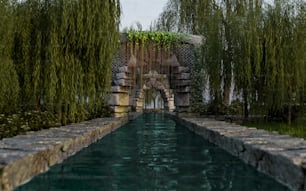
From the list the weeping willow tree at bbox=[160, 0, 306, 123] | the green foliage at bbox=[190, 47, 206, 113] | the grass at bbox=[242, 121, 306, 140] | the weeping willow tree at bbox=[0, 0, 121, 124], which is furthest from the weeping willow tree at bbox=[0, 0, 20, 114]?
the green foliage at bbox=[190, 47, 206, 113]

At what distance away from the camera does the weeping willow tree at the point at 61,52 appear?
9.52 m

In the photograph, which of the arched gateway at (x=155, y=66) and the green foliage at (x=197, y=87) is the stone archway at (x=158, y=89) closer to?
the arched gateway at (x=155, y=66)

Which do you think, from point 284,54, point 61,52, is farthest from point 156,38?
point 61,52

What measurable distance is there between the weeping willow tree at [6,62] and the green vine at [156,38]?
27.9ft

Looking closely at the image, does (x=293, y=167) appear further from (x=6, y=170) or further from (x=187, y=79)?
(x=187, y=79)

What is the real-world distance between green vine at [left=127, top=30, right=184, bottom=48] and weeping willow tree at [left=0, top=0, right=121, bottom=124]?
664 centimetres

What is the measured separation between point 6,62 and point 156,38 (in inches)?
384

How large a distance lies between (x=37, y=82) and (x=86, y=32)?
1685 mm

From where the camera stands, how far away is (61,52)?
9828mm

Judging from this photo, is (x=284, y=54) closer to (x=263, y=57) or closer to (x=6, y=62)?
(x=263, y=57)

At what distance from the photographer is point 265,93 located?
1236 cm

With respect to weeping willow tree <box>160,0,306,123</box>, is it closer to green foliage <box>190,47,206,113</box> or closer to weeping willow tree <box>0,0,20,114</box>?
green foliage <box>190,47,206,113</box>

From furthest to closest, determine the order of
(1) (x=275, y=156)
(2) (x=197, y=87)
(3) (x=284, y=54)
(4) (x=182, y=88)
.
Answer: (4) (x=182, y=88) → (2) (x=197, y=87) → (3) (x=284, y=54) → (1) (x=275, y=156)

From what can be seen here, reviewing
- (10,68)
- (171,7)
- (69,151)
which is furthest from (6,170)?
(171,7)
